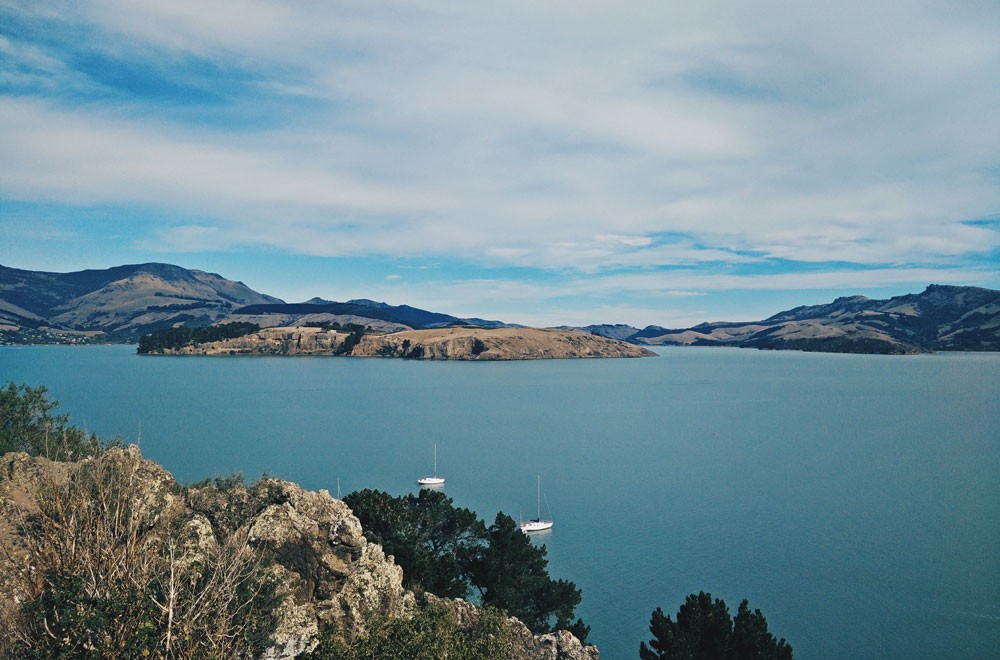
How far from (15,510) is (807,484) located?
232 feet

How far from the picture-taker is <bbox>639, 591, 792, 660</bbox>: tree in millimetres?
25938

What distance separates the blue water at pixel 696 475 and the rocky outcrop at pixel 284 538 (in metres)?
18.6

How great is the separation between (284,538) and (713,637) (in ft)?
65.3

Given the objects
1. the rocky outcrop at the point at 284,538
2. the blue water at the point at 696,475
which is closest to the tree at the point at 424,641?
the rocky outcrop at the point at 284,538

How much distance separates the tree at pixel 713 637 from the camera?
2594cm

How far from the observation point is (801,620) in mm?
36875

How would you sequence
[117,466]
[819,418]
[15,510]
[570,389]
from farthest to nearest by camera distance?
[570,389]
[819,418]
[117,466]
[15,510]

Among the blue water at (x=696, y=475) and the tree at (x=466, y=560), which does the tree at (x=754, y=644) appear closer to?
the tree at (x=466, y=560)

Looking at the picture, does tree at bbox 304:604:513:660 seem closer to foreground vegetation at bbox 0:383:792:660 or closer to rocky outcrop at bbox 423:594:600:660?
foreground vegetation at bbox 0:383:792:660

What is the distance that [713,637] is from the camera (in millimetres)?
27219

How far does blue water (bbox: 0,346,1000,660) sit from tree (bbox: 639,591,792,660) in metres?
7.91

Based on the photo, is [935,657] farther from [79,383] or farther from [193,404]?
[79,383]

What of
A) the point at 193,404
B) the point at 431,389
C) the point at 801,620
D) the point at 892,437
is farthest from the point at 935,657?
the point at 431,389

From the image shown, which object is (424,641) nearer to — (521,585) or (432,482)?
(521,585)
